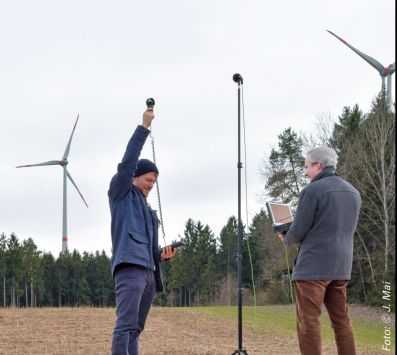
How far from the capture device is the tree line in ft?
75.2

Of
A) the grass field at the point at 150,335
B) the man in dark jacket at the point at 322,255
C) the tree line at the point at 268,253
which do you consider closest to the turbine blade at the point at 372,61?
the tree line at the point at 268,253

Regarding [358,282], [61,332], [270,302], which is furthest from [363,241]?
[61,332]

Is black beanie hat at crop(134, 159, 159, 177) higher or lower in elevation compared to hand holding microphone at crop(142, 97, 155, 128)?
lower

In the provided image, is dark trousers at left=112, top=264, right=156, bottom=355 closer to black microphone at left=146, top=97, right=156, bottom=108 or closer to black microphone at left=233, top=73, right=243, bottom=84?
black microphone at left=146, top=97, right=156, bottom=108

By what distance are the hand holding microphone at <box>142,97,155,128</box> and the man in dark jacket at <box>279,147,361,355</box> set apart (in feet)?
3.75

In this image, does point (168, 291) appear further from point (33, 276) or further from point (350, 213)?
point (350, 213)

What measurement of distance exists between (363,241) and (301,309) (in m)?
21.7

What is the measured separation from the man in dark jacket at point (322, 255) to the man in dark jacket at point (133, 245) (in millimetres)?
958

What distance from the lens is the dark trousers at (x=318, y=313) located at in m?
4.00

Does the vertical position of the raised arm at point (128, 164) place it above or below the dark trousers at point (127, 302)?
above

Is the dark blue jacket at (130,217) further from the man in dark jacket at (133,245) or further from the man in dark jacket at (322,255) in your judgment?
the man in dark jacket at (322,255)

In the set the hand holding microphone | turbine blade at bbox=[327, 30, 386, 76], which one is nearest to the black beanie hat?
the hand holding microphone

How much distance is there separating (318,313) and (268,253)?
35.2m

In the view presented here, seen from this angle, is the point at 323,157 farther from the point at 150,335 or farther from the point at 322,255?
the point at 150,335
